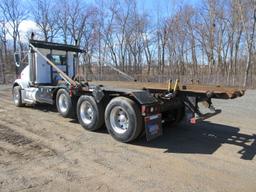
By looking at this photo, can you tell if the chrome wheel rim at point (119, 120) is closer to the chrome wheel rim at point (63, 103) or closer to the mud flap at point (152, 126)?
the mud flap at point (152, 126)

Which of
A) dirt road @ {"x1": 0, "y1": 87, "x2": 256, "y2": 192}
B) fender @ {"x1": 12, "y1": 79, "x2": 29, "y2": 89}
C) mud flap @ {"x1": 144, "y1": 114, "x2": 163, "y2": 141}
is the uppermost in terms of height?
fender @ {"x1": 12, "y1": 79, "x2": 29, "y2": 89}

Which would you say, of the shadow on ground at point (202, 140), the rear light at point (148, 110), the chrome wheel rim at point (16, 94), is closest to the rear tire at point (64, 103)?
the shadow on ground at point (202, 140)

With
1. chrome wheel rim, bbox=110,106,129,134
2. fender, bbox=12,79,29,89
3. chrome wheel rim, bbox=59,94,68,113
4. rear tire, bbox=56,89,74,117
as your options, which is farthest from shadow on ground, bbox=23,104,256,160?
fender, bbox=12,79,29,89

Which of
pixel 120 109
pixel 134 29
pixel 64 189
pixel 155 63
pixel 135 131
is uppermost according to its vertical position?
pixel 134 29

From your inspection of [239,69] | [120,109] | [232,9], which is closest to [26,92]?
[120,109]

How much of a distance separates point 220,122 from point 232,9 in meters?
30.5

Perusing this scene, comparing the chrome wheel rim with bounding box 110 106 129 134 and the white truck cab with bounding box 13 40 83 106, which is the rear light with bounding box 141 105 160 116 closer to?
the chrome wheel rim with bounding box 110 106 129 134

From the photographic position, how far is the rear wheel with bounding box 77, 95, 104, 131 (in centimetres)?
730

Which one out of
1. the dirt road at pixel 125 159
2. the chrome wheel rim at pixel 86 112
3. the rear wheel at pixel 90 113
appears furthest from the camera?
the chrome wheel rim at pixel 86 112

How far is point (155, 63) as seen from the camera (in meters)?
44.9

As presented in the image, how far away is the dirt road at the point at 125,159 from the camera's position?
4.34 metres

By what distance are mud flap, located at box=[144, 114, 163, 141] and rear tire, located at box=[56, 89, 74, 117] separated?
10.1ft

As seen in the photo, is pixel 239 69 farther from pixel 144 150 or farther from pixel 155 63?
pixel 144 150

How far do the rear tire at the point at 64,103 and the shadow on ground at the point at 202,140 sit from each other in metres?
2.68
